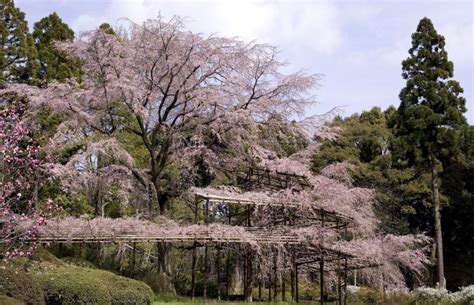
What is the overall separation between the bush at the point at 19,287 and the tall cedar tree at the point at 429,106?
18601 mm

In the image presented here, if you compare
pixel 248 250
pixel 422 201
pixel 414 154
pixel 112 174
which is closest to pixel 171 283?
pixel 248 250

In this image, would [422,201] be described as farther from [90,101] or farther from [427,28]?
[90,101]

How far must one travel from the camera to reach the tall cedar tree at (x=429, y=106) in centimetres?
2527

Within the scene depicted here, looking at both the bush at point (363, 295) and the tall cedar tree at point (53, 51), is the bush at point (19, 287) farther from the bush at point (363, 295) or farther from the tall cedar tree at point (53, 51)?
the tall cedar tree at point (53, 51)

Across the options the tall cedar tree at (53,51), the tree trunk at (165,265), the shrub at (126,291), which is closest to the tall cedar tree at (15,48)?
the tall cedar tree at (53,51)

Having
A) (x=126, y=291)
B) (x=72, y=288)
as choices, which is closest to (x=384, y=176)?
(x=126, y=291)

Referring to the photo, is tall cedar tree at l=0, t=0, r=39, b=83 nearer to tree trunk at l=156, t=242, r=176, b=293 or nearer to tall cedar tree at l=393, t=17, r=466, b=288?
tree trunk at l=156, t=242, r=176, b=293

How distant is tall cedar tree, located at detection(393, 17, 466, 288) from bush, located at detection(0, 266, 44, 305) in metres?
18.6

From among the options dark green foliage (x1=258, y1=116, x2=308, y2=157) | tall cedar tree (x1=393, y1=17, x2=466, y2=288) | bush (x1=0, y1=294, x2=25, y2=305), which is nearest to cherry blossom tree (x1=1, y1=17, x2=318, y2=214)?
dark green foliage (x1=258, y1=116, x2=308, y2=157)

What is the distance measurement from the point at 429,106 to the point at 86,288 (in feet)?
62.0

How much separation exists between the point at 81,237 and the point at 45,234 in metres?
0.96

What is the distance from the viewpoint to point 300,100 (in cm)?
2198

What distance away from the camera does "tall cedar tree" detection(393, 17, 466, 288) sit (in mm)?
25266

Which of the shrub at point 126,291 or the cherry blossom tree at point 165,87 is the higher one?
the cherry blossom tree at point 165,87
